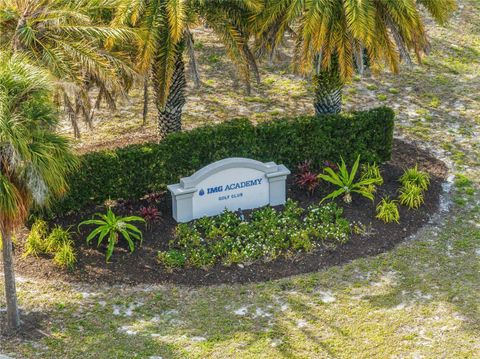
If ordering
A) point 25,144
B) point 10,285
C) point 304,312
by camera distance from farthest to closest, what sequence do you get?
1. point 304,312
2. point 10,285
3. point 25,144

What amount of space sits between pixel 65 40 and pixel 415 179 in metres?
7.08

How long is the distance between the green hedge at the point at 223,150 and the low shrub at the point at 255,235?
1.17 m

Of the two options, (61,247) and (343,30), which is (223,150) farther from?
(61,247)

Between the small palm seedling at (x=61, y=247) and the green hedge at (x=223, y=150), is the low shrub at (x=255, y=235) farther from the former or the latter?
the small palm seedling at (x=61, y=247)

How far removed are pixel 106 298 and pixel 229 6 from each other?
19.0 feet

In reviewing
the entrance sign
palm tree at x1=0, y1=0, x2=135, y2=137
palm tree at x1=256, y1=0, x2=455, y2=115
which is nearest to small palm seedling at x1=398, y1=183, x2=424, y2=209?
the entrance sign

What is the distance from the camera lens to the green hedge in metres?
13.7

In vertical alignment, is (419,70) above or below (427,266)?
above

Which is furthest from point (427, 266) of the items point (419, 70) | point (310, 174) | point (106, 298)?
point (419, 70)

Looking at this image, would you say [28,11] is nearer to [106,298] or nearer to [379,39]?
[106,298]

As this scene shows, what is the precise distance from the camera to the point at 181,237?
13344 mm

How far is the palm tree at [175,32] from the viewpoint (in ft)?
43.6

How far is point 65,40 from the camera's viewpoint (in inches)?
494

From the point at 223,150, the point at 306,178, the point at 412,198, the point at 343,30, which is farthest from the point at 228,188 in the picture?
the point at 343,30
